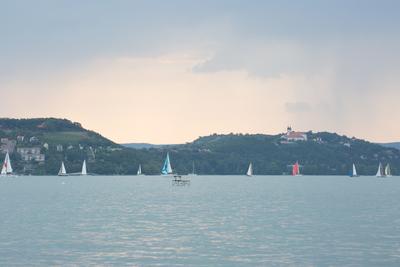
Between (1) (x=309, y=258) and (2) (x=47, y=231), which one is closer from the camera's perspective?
(1) (x=309, y=258)

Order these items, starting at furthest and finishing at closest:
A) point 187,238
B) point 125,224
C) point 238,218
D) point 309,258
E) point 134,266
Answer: point 238,218, point 125,224, point 187,238, point 309,258, point 134,266

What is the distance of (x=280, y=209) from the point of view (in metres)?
123

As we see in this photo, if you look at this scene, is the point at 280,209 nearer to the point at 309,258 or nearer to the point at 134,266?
the point at 309,258

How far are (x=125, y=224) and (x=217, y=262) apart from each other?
33.5 meters

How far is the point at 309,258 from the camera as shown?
6097 cm

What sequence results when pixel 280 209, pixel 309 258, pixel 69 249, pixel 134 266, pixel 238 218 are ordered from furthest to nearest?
pixel 280 209, pixel 238 218, pixel 69 249, pixel 309 258, pixel 134 266

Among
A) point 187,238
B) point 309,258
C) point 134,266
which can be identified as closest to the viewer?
point 134,266

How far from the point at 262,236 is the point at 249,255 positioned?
47.3 feet

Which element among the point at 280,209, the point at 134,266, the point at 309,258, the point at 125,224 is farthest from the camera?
the point at 280,209

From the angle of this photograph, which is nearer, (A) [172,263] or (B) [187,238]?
(A) [172,263]

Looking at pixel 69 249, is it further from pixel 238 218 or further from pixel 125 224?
pixel 238 218

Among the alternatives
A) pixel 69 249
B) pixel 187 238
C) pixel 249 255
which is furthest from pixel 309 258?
pixel 69 249

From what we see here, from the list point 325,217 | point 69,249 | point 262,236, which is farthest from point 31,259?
point 325,217

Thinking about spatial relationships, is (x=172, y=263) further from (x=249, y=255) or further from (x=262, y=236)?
(x=262, y=236)
